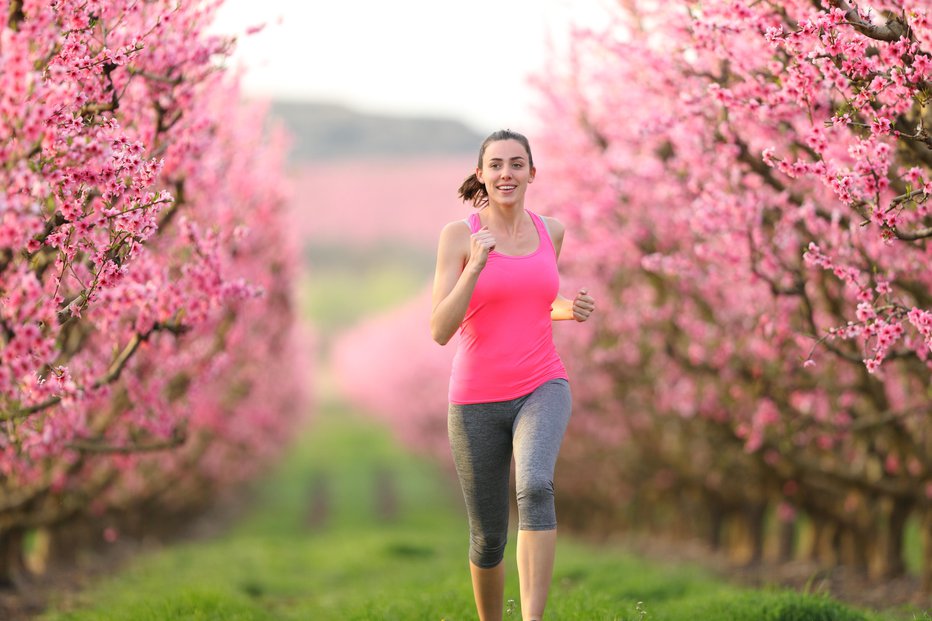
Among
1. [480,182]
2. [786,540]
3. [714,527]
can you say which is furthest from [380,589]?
[714,527]

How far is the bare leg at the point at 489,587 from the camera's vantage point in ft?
19.9

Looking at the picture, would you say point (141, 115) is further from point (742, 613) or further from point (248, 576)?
point (248, 576)

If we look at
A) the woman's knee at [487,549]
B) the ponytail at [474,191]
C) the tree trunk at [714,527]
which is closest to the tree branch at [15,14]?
the ponytail at [474,191]

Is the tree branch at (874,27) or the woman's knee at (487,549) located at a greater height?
the tree branch at (874,27)

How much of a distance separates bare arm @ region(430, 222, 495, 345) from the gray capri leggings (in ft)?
1.76

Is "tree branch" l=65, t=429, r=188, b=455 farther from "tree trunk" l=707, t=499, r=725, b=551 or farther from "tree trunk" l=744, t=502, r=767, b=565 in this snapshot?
"tree trunk" l=707, t=499, r=725, b=551

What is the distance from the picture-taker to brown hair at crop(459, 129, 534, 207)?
243 inches

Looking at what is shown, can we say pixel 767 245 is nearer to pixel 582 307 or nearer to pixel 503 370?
pixel 582 307

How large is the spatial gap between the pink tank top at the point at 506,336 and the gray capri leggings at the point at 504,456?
0.27 ft

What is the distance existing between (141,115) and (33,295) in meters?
4.82

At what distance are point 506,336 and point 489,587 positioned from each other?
5.19 ft

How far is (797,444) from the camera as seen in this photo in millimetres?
13930

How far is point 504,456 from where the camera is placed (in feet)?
19.7

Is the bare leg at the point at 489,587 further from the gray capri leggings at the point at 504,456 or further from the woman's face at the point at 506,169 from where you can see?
the woman's face at the point at 506,169
